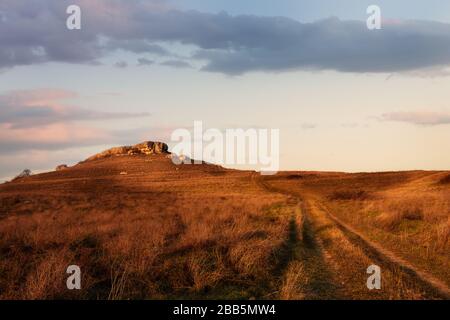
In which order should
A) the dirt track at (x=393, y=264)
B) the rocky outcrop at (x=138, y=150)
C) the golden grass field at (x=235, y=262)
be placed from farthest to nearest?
the rocky outcrop at (x=138, y=150)
the dirt track at (x=393, y=264)
the golden grass field at (x=235, y=262)

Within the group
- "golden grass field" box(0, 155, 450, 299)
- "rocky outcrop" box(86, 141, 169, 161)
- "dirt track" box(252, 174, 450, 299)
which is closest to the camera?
"golden grass field" box(0, 155, 450, 299)

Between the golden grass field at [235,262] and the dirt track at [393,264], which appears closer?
the golden grass field at [235,262]

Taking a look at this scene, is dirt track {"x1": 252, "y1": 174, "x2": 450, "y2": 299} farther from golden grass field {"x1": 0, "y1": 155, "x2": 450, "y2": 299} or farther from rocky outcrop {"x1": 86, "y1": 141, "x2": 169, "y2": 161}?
rocky outcrop {"x1": 86, "y1": 141, "x2": 169, "y2": 161}

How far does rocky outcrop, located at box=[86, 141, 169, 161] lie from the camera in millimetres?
165875

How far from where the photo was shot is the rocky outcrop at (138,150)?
166m

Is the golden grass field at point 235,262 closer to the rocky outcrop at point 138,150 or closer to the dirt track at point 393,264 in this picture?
the dirt track at point 393,264

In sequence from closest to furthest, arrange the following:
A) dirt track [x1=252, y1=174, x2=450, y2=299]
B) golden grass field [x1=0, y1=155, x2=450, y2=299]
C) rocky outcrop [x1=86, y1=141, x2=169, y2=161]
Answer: golden grass field [x1=0, y1=155, x2=450, y2=299] < dirt track [x1=252, y1=174, x2=450, y2=299] < rocky outcrop [x1=86, y1=141, x2=169, y2=161]

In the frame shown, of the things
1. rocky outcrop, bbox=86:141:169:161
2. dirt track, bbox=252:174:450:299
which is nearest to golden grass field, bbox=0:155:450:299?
dirt track, bbox=252:174:450:299

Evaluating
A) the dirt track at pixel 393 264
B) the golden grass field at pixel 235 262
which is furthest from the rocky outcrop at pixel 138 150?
the dirt track at pixel 393 264

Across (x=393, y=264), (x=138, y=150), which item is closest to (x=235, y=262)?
(x=393, y=264)

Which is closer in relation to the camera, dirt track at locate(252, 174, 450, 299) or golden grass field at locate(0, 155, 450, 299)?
golden grass field at locate(0, 155, 450, 299)

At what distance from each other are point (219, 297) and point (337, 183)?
7106cm
